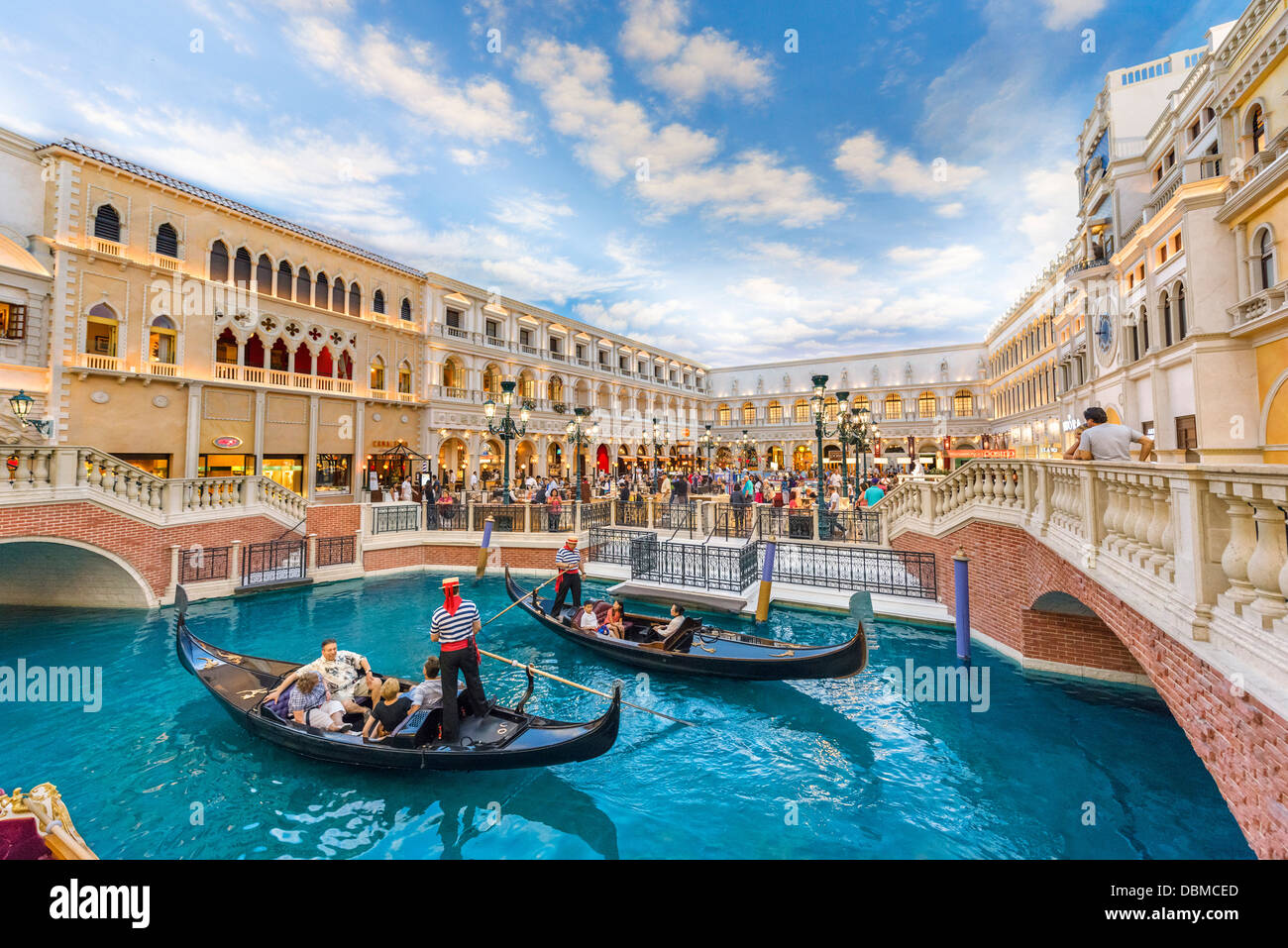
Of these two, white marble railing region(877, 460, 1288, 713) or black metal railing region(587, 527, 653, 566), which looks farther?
black metal railing region(587, 527, 653, 566)

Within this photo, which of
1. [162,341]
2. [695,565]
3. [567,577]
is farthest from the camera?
[162,341]

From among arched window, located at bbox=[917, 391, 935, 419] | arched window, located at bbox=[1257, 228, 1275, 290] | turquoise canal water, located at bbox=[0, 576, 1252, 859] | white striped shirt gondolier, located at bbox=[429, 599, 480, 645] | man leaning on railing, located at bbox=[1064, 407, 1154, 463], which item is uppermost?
arched window, located at bbox=[917, 391, 935, 419]

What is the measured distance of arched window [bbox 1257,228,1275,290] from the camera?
35.2 feet

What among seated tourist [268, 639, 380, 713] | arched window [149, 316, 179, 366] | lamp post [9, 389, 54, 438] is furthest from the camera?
arched window [149, 316, 179, 366]

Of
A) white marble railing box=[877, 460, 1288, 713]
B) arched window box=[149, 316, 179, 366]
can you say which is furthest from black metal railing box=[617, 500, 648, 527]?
arched window box=[149, 316, 179, 366]

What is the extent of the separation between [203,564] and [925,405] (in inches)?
1985

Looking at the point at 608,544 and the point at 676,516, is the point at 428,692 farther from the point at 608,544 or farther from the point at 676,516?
the point at 676,516

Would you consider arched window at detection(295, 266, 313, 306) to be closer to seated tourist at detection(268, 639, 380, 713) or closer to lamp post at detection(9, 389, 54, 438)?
lamp post at detection(9, 389, 54, 438)

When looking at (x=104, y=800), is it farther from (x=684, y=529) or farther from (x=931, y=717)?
(x=684, y=529)

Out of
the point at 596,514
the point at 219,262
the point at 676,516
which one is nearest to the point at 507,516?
the point at 596,514

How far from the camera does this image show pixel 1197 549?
9.91ft

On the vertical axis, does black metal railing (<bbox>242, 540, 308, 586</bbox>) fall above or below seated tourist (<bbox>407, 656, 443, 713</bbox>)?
above

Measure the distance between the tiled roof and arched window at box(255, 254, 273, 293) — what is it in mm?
1466

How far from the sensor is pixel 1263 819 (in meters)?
2.46
